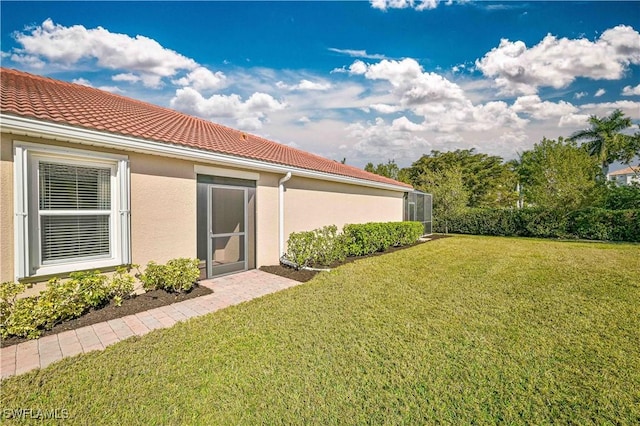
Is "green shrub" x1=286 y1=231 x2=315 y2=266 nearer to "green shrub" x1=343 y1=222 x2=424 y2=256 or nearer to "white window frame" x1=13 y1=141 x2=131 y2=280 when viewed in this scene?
"green shrub" x1=343 y1=222 x2=424 y2=256

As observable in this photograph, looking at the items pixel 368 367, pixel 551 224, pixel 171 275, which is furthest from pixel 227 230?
pixel 551 224

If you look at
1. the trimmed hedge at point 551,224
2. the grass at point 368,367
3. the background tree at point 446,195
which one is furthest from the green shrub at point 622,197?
the grass at point 368,367

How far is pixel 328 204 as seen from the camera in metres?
11.0

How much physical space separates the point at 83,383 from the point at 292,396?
2197mm

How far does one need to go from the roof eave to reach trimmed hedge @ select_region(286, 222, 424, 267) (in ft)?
7.57

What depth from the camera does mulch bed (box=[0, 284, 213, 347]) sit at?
4145 mm

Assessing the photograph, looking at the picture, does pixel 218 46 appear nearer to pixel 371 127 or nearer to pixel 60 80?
pixel 60 80

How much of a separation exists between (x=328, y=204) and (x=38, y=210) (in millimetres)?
8169

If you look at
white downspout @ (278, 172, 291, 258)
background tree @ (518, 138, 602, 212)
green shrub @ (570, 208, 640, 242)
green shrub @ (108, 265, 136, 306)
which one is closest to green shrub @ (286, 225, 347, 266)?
white downspout @ (278, 172, 291, 258)

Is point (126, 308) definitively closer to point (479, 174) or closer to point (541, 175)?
point (541, 175)

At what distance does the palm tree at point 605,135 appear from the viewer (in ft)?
107

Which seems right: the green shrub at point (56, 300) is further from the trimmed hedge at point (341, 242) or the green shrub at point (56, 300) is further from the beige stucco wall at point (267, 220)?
the trimmed hedge at point (341, 242)

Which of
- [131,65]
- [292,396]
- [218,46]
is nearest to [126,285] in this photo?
[292,396]

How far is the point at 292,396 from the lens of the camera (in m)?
2.78
